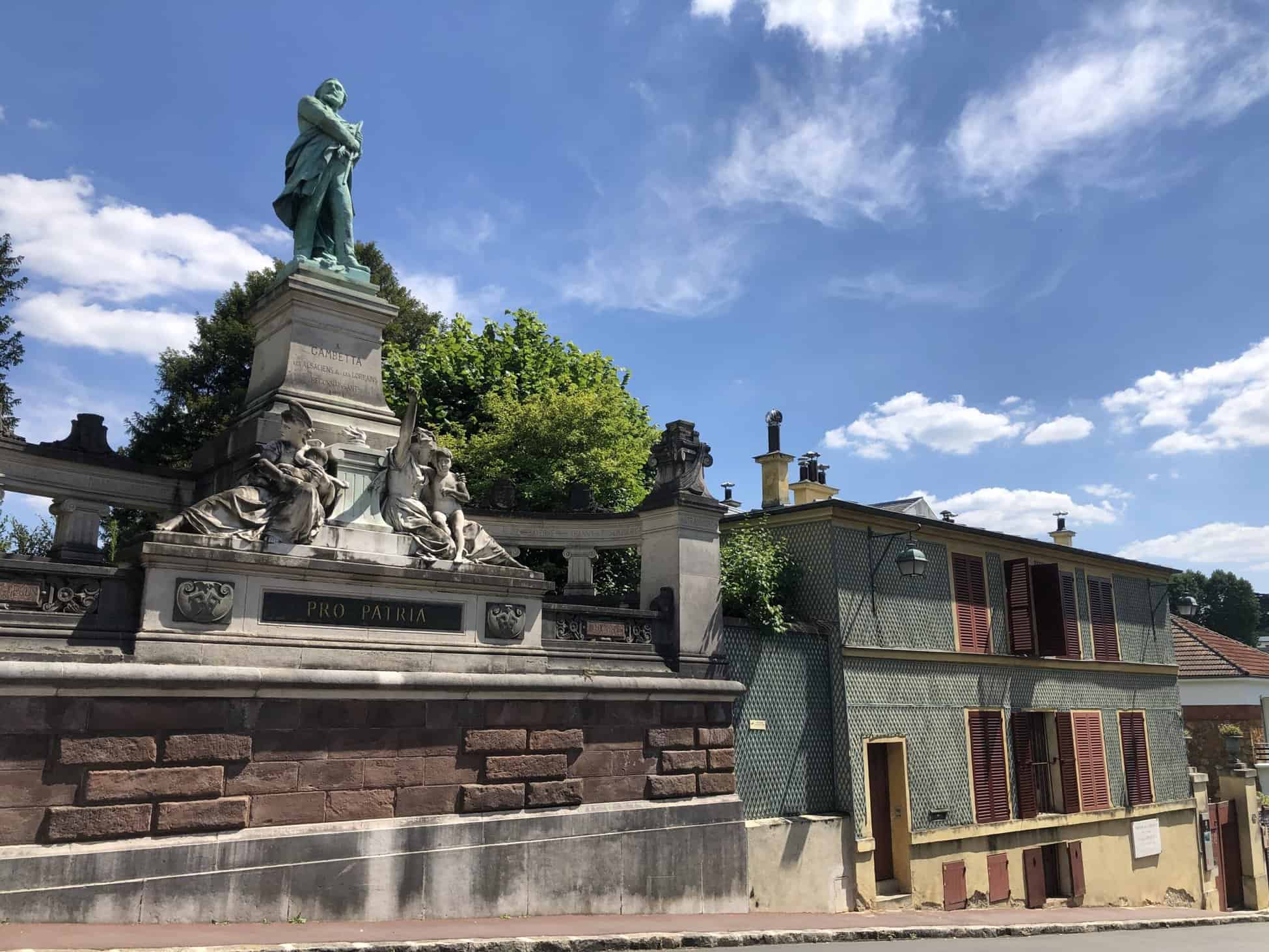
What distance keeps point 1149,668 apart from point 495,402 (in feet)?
53.0

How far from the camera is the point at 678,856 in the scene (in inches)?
489

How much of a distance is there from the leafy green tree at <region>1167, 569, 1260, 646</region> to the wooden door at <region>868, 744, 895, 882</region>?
6818 cm

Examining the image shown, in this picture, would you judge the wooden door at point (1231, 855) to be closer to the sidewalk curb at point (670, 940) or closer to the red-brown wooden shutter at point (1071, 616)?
the red-brown wooden shutter at point (1071, 616)

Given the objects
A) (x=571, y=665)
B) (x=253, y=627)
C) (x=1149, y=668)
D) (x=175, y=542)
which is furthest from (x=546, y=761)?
(x=1149, y=668)

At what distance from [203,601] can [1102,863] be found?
18.6 meters

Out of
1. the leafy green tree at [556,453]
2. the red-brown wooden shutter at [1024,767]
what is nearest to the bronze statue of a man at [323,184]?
the leafy green tree at [556,453]

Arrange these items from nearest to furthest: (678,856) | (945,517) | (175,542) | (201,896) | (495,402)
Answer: (201,896)
(175,542)
(678,856)
(495,402)
(945,517)

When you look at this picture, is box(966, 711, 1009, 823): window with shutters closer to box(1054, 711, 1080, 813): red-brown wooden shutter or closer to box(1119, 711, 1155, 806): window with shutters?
box(1054, 711, 1080, 813): red-brown wooden shutter

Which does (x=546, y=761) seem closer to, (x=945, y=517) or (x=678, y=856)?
(x=678, y=856)

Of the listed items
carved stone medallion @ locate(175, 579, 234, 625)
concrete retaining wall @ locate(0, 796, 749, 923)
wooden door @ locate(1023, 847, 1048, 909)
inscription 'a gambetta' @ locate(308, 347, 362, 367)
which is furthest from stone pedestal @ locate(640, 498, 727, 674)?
wooden door @ locate(1023, 847, 1048, 909)

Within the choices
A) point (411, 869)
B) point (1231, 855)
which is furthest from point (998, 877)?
point (1231, 855)

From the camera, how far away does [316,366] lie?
40.7ft

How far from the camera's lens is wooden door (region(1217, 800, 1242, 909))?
25.3 m

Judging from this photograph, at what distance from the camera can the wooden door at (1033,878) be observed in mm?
18328
